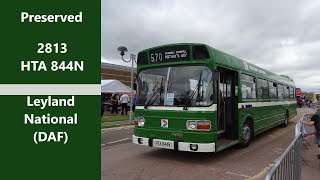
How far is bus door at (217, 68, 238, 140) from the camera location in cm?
906

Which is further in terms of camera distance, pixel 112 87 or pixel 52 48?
pixel 112 87

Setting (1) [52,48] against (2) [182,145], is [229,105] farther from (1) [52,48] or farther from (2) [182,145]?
(1) [52,48]

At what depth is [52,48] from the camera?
4852 mm

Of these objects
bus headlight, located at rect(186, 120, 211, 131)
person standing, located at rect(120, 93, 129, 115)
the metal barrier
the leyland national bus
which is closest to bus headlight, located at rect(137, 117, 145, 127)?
the leyland national bus

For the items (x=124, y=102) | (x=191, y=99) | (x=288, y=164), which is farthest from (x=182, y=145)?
(x=124, y=102)

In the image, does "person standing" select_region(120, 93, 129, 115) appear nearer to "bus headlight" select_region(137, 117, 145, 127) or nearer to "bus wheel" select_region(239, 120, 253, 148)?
"bus wheel" select_region(239, 120, 253, 148)

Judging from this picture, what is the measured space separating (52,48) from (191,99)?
377 cm

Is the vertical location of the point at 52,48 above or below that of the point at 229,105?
above

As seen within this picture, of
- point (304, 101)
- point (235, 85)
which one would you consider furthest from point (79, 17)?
point (304, 101)

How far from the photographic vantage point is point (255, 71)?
11.1 m

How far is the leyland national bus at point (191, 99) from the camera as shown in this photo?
24.8 ft

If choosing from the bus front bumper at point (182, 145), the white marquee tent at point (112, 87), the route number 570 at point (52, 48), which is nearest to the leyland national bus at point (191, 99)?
the bus front bumper at point (182, 145)

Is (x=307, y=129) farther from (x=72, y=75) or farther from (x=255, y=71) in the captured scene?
(x=72, y=75)

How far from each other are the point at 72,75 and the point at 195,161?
171 inches
